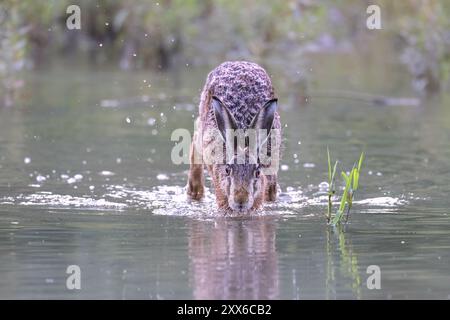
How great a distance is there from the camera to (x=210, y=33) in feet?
82.8

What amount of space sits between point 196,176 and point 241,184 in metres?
2.22

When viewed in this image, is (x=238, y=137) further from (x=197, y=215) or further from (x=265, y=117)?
(x=197, y=215)

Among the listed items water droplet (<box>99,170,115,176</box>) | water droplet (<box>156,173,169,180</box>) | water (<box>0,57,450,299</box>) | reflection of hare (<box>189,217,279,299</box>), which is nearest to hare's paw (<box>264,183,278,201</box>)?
water (<box>0,57,450,299</box>)

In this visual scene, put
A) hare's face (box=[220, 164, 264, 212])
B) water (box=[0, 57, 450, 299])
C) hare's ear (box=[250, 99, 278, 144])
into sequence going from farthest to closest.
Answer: hare's ear (box=[250, 99, 278, 144]) → hare's face (box=[220, 164, 264, 212]) → water (box=[0, 57, 450, 299])

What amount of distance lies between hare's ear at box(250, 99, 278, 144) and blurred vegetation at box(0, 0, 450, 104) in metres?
8.61

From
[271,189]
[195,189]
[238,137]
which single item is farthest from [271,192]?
[238,137]

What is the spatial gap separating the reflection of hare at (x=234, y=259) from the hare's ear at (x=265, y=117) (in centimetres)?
90

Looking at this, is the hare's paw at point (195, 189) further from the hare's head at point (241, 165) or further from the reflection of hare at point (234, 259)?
the reflection of hare at point (234, 259)

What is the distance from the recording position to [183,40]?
2662cm

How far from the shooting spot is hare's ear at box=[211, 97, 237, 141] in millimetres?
10242

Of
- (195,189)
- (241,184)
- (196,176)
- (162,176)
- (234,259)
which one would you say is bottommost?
(234,259)

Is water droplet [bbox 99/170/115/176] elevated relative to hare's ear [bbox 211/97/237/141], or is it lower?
lower

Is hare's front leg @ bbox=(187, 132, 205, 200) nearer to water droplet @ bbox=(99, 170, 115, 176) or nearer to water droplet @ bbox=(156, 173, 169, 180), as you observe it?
water droplet @ bbox=(156, 173, 169, 180)
